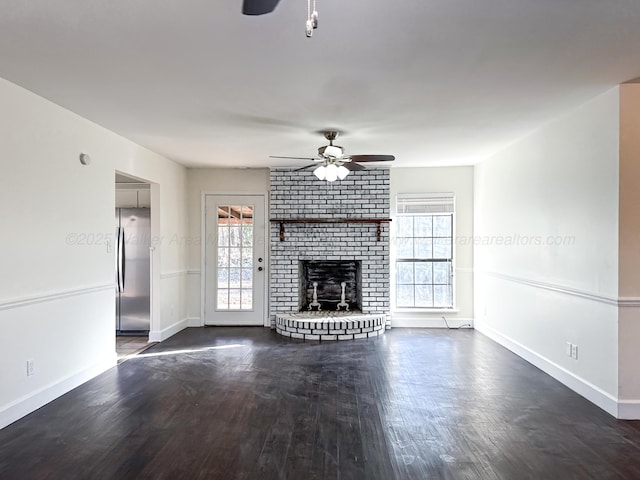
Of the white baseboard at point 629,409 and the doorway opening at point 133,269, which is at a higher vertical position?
the doorway opening at point 133,269

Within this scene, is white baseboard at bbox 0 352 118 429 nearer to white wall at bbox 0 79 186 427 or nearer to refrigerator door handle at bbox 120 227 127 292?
white wall at bbox 0 79 186 427

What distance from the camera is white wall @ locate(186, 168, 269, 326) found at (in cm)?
621

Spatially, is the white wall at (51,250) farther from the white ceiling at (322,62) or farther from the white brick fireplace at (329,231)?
the white brick fireplace at (329,231)

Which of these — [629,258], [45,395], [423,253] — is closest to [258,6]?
[629,258]

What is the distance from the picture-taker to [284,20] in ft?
6.81

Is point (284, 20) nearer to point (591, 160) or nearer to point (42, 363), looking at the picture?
A: point (591, 160)

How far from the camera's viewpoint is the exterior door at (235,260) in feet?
20.5

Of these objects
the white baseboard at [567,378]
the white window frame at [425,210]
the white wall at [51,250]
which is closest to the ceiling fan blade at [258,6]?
the white wall at [51,250]

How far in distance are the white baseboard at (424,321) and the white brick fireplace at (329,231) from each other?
0.72 ft

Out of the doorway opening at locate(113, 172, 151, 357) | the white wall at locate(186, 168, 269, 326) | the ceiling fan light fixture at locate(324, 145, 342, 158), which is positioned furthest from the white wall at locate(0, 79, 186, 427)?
the ceiling fan light fixture at locate(324, 145, 342, 158)

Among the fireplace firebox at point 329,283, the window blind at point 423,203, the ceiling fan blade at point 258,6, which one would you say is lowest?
the fireplace firebox at point 329,283

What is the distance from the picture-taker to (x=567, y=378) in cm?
362

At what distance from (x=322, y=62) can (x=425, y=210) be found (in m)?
4.02

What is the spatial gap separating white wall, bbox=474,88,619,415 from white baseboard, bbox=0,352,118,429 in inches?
172
